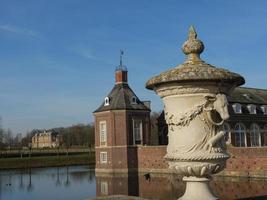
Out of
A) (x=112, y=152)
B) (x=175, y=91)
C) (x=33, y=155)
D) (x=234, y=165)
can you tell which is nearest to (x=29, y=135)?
(x=33, y=155)

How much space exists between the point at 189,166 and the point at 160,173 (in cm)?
2289

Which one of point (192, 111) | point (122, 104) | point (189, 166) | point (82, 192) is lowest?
point (82, 192)

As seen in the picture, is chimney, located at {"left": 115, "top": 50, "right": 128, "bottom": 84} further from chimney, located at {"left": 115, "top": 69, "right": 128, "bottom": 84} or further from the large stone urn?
the large stone urn

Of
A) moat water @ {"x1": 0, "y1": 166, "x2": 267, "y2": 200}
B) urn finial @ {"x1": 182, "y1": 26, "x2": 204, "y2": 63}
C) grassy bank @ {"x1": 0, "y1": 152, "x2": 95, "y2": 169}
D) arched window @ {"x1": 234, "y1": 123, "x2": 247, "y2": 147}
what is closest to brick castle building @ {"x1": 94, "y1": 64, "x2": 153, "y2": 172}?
moat water @ {"x1": 0, "y1": 166, "x2": 267, "y2": 200}

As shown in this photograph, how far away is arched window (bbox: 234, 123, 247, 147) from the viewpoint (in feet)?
107

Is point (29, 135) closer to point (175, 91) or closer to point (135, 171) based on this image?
point (135, 171)

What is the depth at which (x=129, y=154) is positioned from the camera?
1158 inches

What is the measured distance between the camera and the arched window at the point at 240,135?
3262 centimetres

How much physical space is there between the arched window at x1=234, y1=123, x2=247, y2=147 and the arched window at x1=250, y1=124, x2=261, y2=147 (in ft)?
3.14

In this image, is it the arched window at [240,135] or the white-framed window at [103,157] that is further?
the arched window at [240,135]

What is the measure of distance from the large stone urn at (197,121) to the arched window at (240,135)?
93.3 feet

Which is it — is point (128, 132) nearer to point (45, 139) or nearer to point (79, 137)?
point (79, 137)

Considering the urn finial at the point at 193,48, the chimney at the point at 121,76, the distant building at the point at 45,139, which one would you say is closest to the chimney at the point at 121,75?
the chimney at the point at 121,76

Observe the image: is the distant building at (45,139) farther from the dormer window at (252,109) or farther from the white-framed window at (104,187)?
the white-framed window at (104,187)
